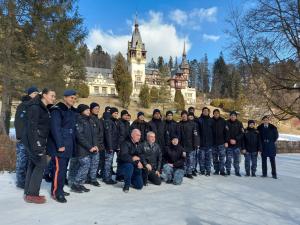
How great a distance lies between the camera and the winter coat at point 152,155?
8.31 meters

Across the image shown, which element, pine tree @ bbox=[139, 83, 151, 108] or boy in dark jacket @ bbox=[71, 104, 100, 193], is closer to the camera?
boy in dark jacket @ bbox=[71, 104, 100, 193]

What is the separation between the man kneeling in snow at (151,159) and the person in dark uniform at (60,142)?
2316 mm

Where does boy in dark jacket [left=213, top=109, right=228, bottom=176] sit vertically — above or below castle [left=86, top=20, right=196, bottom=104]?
below

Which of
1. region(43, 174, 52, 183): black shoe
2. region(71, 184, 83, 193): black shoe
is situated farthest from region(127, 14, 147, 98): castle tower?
region(71, 184, 83, 193): black shoe

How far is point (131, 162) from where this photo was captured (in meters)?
7.67

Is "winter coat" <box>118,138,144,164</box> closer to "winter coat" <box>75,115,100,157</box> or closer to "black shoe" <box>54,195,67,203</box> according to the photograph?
"winter coat" <box>75,115,100,157</box>

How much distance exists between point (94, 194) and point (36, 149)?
70.9 inches

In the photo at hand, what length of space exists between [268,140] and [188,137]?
277cm

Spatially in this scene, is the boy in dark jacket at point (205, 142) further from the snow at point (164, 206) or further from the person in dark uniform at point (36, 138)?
the person in dark uniform at point (36, 138)

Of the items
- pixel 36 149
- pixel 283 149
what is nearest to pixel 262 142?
pixel 36 149

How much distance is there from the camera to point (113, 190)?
751cm

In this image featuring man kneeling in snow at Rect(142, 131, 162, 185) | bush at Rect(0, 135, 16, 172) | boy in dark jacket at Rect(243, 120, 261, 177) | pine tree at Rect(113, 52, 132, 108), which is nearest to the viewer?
man kneeling in snow at Rect(142, 131, 162, 185)

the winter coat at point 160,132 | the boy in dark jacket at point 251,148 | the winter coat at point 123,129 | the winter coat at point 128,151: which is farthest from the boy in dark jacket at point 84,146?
the boy in dark jacket at point 251,148

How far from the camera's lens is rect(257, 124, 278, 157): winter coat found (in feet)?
34.7
